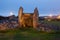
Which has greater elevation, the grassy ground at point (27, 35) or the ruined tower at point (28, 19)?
the ruined tower at point (28, 19)

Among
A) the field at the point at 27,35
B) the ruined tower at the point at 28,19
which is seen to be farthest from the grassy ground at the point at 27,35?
the ruined tower at the point at 28,19

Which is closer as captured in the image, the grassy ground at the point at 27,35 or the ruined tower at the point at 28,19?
the grassy ground at the point at 27,35

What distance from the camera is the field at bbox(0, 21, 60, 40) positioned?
10.4 meters

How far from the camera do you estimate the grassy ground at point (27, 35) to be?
34.0ft

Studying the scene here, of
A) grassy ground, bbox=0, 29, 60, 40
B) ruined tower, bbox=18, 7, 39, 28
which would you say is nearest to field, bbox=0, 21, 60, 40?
grassy ground, bbox=0, 29, 60, 40

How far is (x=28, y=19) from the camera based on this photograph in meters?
12.3

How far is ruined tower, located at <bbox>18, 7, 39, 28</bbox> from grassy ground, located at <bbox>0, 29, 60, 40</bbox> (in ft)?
1.54

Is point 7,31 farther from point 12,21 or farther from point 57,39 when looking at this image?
point 57,39

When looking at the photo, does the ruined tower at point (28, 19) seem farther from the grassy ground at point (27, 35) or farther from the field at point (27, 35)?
the grassy ground at point (27, 35)

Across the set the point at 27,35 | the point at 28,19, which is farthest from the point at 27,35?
the point at 28,19

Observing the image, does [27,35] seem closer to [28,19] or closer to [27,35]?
[27,35]

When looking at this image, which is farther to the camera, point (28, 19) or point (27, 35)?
point (28, 19)

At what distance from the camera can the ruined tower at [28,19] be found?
11906 millimetres

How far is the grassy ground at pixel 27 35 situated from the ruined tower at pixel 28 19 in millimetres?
468
